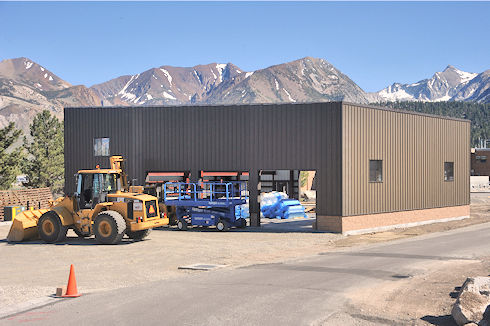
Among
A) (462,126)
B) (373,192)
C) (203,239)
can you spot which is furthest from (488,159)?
(203,239)

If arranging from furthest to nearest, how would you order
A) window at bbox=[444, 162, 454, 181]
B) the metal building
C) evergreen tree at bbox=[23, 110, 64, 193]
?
1. evergreen tree at bbox=[23, 110, 64, 193]
2. window at bbox=[444, 162, 454, 181]
3. the metal building

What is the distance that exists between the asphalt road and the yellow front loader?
777cm

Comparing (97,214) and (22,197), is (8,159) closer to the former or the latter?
(22,197)

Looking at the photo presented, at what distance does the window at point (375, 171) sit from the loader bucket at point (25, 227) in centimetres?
1725

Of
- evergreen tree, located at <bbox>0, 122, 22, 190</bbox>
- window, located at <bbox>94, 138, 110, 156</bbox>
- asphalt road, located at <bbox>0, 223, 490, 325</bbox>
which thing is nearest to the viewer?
asphalt road, located at <bbox>0, 223, 490, 325</bbox>

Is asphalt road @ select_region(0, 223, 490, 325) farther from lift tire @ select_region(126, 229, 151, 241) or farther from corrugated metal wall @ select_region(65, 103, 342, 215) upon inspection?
corrugated metal wall @ select_region(65, 103, 342, 215)

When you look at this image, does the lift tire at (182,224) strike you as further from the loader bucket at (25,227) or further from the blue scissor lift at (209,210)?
the loader bucket at (25,227)

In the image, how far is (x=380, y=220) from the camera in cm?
3169

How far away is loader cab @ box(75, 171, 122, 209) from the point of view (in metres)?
25.3

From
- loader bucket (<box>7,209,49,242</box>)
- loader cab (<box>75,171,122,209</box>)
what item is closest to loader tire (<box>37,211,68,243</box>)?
loader bucket (<box>7,209,49,242</box>)

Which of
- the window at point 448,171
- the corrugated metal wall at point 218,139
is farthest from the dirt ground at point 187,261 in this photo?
the window at point 448,171

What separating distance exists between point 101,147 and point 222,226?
1016cm

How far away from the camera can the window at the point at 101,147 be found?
35312 millimetres

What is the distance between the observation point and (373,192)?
103 ft
